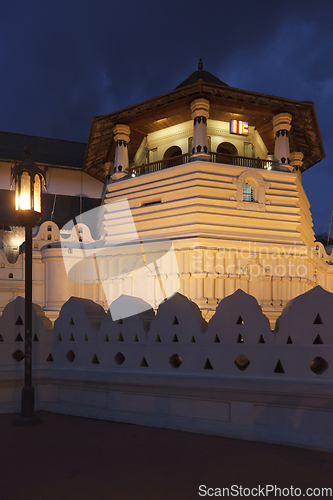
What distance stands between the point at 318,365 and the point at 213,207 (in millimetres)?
12539

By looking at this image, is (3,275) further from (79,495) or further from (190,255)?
(79,495)

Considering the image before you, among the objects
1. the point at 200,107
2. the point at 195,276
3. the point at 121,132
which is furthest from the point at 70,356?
the point at 121,132

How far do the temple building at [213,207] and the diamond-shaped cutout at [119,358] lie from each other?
9.49 meters

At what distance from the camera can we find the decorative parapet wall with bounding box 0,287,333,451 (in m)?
4.89

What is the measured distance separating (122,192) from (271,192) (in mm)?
7143

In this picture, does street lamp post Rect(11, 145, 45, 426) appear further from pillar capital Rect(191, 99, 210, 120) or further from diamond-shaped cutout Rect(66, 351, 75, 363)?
pillar capital Rect(191, 99, 210, 120)

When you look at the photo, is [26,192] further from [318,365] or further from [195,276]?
[195,276]

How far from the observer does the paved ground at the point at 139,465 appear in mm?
3719

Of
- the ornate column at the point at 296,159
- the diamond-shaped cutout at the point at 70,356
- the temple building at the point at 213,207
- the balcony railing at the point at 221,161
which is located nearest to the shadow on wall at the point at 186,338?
the diamond-shaped cutout at the point at 70,356

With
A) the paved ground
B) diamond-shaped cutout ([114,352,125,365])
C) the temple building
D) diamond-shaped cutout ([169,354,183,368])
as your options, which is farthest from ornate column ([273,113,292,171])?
Answer: the paved ground

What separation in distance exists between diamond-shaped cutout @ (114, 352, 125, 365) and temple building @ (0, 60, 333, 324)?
9.49 meters

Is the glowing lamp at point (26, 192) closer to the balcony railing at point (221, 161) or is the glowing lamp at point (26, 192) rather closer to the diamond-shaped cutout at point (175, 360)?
the diamond-shaped cutout at point (175, 360)

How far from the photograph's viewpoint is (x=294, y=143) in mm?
22547

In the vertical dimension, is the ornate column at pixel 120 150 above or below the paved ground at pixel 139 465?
above
